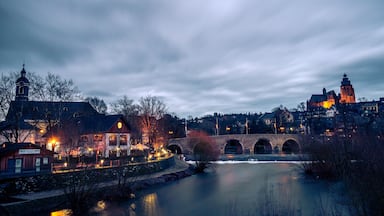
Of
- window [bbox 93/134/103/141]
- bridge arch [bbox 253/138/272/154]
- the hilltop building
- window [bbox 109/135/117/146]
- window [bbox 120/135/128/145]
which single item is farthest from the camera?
the hilltop building

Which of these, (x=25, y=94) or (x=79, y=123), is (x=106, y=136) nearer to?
(x=79, y=123)

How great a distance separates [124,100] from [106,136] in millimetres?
21834

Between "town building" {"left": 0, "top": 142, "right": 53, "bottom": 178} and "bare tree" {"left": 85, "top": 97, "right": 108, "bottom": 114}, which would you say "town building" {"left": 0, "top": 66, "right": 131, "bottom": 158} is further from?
"bare tree" {"left": 85, "top": 97, "right": 108, "bottom": 114}

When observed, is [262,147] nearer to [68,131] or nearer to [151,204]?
[68,131]

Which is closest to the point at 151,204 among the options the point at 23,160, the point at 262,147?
the point at 23,160

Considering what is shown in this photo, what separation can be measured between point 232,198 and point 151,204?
491 centimetres

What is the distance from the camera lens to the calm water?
13.3 meters

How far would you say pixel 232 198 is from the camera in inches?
653

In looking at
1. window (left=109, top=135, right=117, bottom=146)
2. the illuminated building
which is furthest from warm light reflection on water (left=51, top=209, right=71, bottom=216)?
the illuminated building

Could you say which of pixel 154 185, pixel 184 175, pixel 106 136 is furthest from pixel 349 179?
pixel 106 136

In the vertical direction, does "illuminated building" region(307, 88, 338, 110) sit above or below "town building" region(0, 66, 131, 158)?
above

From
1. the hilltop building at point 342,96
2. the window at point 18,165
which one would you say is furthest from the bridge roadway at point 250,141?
the hilltop building at point 342,96

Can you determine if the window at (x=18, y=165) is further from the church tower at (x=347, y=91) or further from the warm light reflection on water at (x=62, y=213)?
the church tower at (x=347, y=91)

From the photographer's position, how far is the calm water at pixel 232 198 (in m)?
13.3
